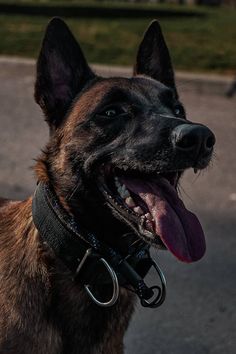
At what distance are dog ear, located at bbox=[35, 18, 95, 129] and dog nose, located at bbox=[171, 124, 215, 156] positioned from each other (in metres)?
0.61

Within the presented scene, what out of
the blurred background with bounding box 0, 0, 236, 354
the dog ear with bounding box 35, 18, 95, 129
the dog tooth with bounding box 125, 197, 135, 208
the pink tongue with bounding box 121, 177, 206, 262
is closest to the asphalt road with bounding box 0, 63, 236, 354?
the blurred background with bounding box 0, 0, 236, 354

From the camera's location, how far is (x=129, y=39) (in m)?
11.0

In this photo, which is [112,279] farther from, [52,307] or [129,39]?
[129,39]

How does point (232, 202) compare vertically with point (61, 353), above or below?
below

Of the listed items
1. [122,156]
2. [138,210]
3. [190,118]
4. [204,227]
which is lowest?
[190,118]

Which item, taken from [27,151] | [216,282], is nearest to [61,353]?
[216,282]

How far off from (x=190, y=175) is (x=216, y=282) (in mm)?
1769

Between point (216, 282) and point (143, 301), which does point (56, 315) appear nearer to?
point (143, 301)

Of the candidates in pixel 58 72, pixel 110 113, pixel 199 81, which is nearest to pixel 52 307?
pixel 110 113

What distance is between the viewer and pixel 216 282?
4.57m

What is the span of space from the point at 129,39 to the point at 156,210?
27.3 feet

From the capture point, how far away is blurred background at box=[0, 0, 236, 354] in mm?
4141

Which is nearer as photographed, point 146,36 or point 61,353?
point 61,353

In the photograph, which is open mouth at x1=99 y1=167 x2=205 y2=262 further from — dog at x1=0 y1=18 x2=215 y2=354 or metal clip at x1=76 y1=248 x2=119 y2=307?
metal clip at x1=76 y1=248 x2=119 y2=307
